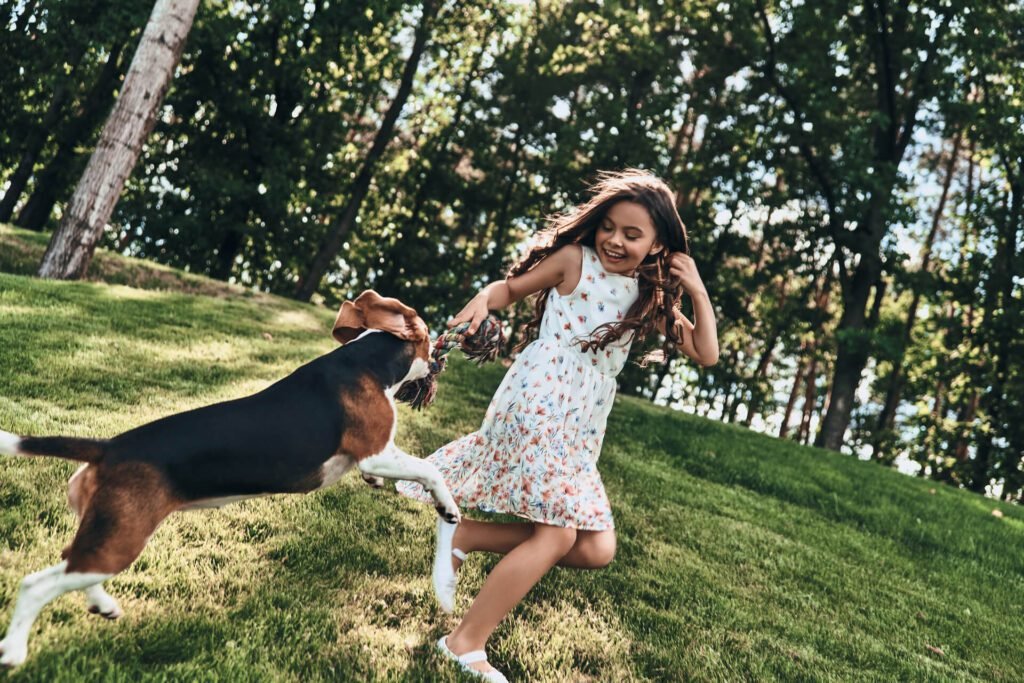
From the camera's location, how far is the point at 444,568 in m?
3.23

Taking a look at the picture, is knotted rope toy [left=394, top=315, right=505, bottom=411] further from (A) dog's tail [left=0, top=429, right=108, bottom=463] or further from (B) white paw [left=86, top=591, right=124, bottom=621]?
(B) white paw [left=86, top=591, right=124, bottom=621]

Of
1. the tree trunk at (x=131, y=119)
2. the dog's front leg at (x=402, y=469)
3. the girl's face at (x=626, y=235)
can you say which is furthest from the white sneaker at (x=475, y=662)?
the tree trunk at (x=131, y=119)

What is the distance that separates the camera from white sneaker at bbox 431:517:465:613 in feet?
10.5

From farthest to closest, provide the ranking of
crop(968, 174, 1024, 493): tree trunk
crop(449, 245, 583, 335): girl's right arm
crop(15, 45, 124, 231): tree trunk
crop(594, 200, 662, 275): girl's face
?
crop(15, 45, 124, 231): tree trunk, crop(968, 174, 1024, 493): tree trunk, crop(449, 245, 583, 335): girl's right arm, crop(594, 200, 662, 275): girl's face

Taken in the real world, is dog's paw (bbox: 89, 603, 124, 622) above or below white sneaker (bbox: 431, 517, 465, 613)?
below

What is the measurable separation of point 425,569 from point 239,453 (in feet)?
6.21

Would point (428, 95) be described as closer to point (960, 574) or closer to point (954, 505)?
point (954, 505)

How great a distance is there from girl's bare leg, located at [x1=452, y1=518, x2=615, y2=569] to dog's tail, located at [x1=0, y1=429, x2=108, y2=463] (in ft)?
5.74

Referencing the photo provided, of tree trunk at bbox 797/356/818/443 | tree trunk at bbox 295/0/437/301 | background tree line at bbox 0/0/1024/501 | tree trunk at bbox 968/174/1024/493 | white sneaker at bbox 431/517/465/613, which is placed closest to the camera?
white sneaker at bbox 431/517/465/613

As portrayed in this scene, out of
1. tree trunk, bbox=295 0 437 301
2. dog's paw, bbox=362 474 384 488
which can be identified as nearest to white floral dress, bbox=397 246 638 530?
dog's paw, bbox=362 474 384 488

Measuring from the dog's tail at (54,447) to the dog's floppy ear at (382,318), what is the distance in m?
1.02

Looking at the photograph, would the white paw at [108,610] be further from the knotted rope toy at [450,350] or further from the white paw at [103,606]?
the knotted rope toy at [450,350]

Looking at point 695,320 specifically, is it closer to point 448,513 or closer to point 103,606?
point 448,513

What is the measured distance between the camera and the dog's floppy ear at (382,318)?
10.0 feet
